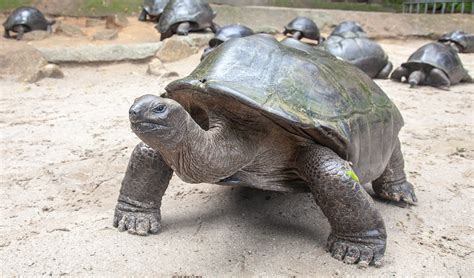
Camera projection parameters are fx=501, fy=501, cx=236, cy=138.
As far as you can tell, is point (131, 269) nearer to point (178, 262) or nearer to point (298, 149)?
point (178, 262)

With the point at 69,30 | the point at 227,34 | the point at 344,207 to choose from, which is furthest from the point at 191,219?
the point at 69,30

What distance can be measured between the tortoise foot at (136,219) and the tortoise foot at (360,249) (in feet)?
2.93

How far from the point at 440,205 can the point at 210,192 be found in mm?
1402

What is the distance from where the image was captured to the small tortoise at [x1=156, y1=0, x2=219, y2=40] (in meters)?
10.2

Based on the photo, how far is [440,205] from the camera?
9.97 feet

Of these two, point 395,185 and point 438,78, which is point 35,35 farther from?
point 395,185

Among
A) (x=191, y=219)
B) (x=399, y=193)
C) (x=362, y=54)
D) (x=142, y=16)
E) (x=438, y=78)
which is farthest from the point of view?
(x=142, y=16)

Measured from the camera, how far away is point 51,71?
7.06m

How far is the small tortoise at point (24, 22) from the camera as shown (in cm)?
1002

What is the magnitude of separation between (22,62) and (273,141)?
602 cm

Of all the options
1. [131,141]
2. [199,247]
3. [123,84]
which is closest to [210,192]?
[199,247]

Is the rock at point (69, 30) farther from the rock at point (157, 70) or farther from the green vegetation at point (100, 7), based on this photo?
the rock at point (157, 70)

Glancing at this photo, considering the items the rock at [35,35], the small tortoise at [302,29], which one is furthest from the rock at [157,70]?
the small tortoise at [302,29]

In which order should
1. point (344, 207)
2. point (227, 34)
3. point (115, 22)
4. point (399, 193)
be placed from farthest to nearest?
point (115, 22) < point (227, 34) < point (399, 193) < point (344, 207)
